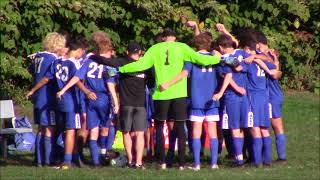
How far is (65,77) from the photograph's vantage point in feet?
42.1

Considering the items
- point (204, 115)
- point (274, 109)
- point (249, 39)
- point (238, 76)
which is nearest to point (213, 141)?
point (204, 115)

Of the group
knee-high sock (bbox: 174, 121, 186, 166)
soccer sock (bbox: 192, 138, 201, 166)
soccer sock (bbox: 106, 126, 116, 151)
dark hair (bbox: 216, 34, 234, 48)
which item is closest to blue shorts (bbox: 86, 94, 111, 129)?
soccer sock (bbox: 106, 126, 116, 151)

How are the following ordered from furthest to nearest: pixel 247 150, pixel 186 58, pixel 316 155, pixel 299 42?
pixel 299 42 → pixel 316 155 → pixel 247 150 → pixel 186 58

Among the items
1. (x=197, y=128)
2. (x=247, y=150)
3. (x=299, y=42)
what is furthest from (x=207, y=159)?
(x=299, y=42)

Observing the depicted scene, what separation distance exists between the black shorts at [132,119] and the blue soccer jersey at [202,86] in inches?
29.8

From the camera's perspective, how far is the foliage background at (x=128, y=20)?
18.7 metres

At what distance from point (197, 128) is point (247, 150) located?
1462 millimetres

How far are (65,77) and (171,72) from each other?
151 cm

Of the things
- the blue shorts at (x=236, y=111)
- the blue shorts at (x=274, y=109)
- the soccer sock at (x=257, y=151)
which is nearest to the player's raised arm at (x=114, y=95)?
the blue shorts at (x=236, y=111)

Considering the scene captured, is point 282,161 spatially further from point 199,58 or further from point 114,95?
point 114,95

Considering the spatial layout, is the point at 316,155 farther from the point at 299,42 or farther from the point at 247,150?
the point at 299,42

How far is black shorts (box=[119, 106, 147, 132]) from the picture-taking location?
1287cm

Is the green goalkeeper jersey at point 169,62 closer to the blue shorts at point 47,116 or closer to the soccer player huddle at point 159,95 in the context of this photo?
the soccer player huddle at point 159,95

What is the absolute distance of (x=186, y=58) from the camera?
1257 cm
